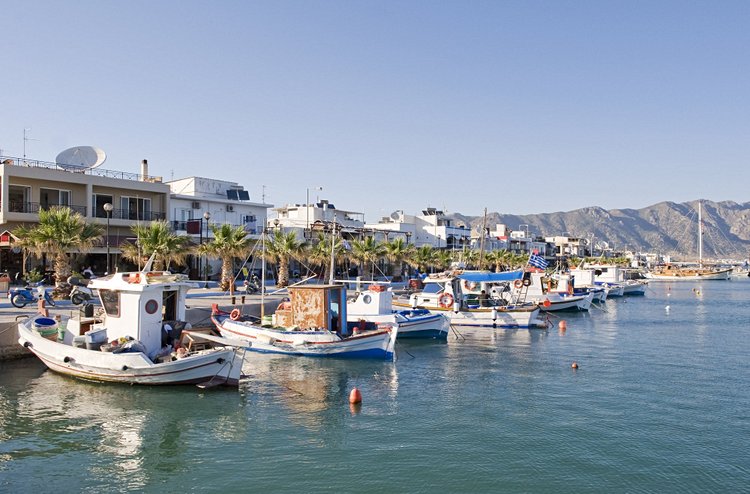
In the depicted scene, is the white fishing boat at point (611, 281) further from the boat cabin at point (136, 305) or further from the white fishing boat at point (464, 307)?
the boat cabin at point (136, 305)

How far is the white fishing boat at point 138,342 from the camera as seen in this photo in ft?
68.2

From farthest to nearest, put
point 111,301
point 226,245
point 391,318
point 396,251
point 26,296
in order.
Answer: point 396,251 → point 226,245 → point 391,318 → point 26,296 → point 111,301

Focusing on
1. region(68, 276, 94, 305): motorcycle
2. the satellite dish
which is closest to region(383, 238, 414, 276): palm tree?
the satellite dish

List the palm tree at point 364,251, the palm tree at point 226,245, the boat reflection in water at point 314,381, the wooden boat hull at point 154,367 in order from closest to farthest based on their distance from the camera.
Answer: the boat reflection in water at point 314,381 → the wooden boat hull at point 154,367 → the palm tree at point 226,245 → the palm tree at point 364,251

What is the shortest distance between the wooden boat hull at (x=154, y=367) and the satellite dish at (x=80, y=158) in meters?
29.9

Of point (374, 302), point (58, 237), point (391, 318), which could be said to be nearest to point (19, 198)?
point (58, 237)

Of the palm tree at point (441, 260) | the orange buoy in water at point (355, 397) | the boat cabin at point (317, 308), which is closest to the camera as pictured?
the orange buoy in water at point (355, 397)

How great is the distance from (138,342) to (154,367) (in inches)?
65.1

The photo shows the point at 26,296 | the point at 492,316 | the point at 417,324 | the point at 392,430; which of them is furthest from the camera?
the point at 492,316

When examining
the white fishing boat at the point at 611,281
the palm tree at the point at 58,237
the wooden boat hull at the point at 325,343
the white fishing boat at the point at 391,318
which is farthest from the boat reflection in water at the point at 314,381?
the white fishing boat at the point at 611,281

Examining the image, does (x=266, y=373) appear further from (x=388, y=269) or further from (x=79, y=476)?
(x=388, y=269)

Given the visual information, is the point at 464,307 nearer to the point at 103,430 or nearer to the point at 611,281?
the point at 103,430

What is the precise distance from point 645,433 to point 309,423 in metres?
9.87

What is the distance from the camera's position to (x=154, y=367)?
20.6 meters
